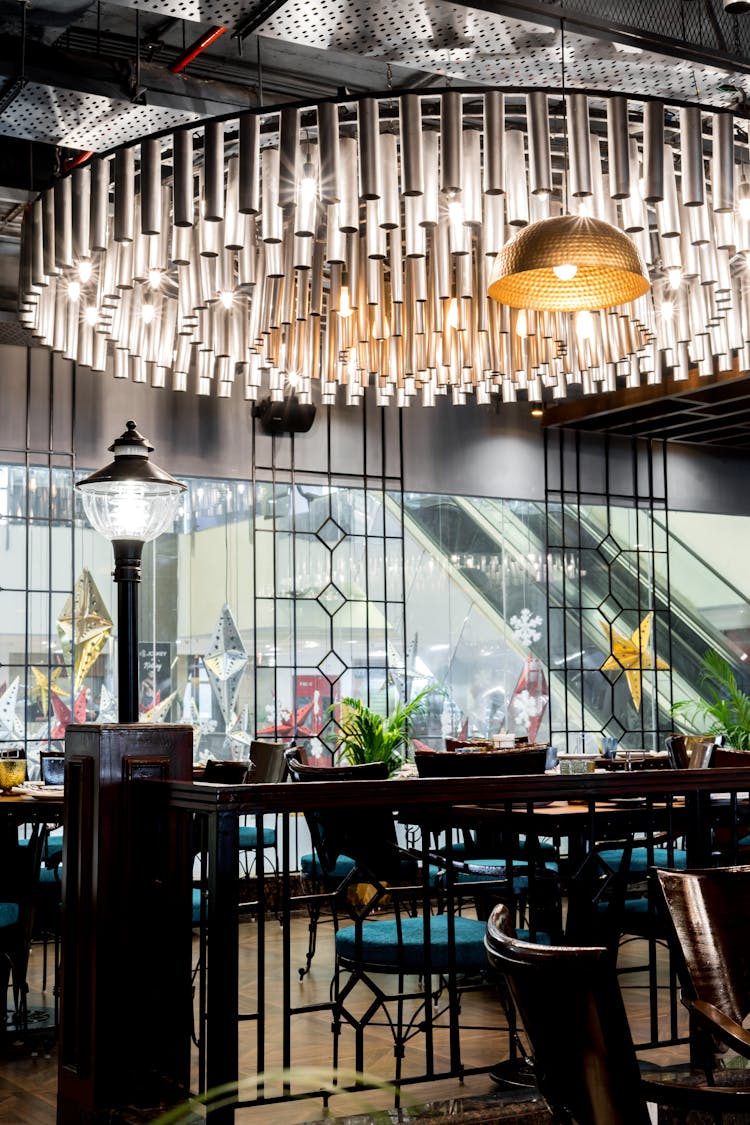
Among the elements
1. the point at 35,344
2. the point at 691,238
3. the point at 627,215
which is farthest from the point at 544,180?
the point at 35,344

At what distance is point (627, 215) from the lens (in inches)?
155

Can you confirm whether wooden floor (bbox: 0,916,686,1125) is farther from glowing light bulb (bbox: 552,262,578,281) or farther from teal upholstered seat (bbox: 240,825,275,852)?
glowing light bulb (bbox: 552,262,578,281)

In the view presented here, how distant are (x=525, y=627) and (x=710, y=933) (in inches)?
294

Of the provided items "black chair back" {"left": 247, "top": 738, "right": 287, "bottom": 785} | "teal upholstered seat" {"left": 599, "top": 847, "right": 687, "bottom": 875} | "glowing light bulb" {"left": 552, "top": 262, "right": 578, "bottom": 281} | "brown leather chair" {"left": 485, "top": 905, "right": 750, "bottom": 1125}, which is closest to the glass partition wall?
"black chair back" {"left": 247, "top": 738, "right": 287, "bottom": 785}

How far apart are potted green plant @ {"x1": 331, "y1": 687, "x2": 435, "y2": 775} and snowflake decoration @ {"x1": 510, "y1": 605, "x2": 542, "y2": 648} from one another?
1.10 meters

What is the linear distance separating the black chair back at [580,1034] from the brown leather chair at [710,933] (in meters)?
1.13

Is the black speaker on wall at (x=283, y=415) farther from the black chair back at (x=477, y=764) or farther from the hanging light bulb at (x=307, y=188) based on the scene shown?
the black chair back at (x=477, y=764)

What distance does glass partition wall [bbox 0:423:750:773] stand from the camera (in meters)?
8.12

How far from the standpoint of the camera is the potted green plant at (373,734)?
8.62m

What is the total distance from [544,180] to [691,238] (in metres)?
0.70

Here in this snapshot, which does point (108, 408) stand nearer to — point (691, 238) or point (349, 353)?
point (349, 353)

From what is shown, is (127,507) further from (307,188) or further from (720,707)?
(720,707)

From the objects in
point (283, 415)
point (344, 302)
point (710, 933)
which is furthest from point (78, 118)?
point (283, 415)

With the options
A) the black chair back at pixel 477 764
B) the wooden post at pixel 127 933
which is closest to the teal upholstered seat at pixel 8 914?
the wooden post at pixel 127 933
